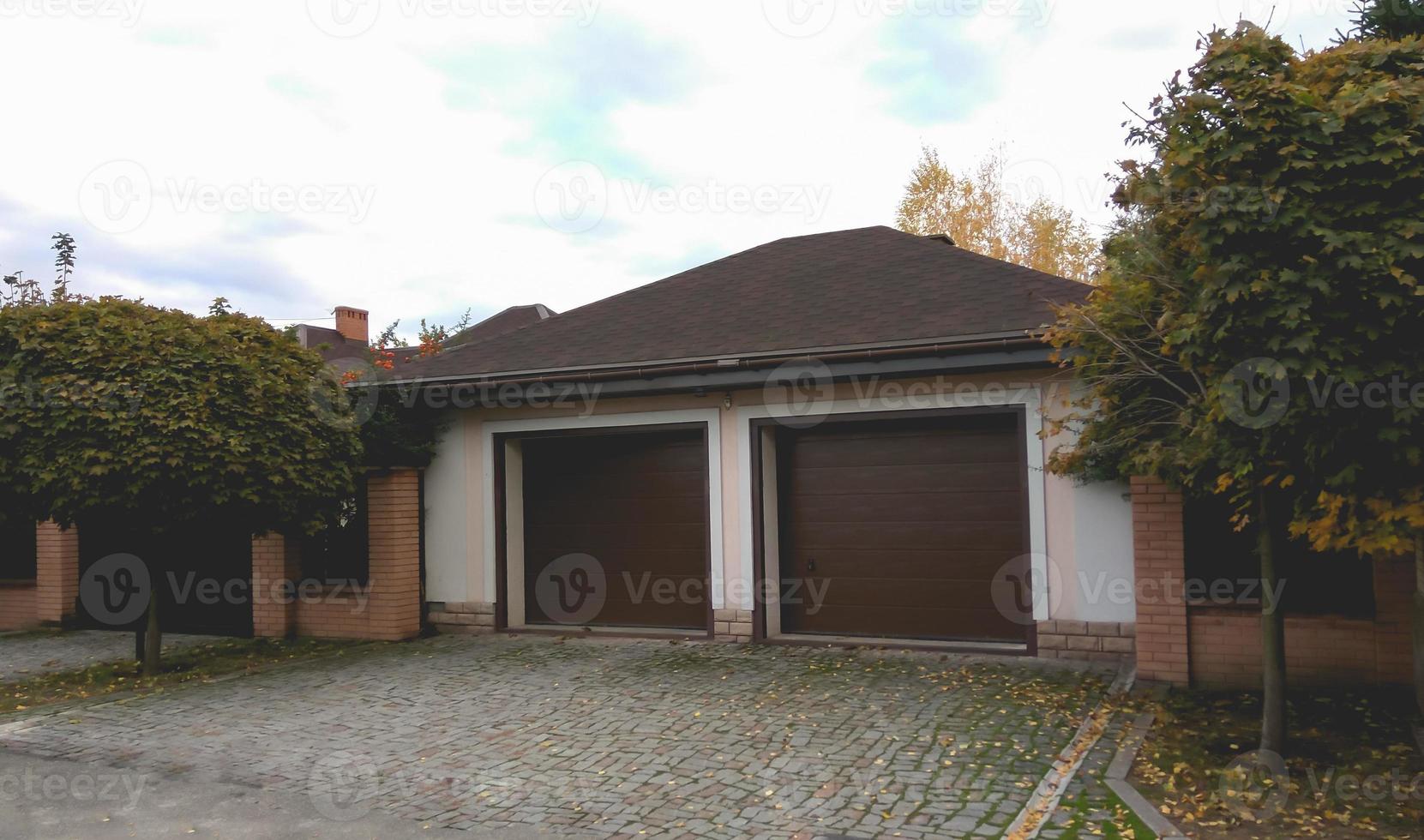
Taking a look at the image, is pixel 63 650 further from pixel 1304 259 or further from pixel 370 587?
pixel 1304 259

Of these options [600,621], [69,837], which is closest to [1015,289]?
[600,621]

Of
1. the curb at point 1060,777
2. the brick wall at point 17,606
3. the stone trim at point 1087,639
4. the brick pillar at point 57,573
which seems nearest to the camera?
the curb at point 1060,777

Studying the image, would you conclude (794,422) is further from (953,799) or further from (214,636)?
(214,636)

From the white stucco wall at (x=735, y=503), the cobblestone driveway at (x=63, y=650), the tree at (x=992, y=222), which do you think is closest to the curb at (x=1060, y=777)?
the white stucco wall at (x=735, y=503)

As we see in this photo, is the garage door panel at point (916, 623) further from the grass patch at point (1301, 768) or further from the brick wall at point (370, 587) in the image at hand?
the brick wall at point (370, 587)

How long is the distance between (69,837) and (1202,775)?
6197 millimetres

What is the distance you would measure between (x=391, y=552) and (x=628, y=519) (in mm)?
2693

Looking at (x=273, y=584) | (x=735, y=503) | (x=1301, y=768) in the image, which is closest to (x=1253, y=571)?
(x=1301, y=768)

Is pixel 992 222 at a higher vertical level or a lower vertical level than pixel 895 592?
higher

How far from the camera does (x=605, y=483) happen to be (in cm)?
1135

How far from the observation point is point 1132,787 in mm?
5398

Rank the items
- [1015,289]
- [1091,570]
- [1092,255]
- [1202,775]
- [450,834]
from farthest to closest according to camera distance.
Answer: [1092,255] < [1015,289] < [1091,570] < [1202,775] < [450,834]

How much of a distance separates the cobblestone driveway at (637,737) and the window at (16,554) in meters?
6.99

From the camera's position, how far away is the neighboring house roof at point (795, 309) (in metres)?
9.63
